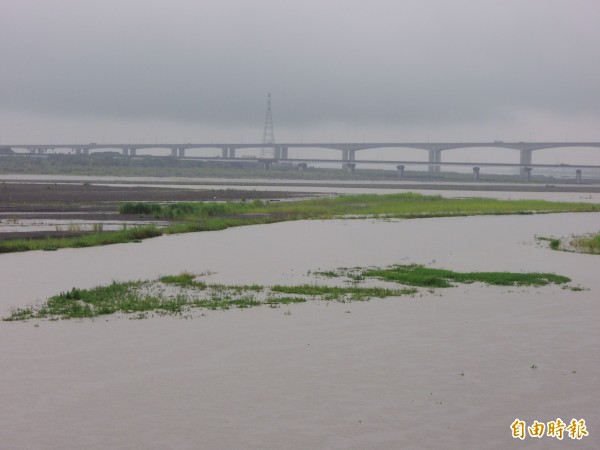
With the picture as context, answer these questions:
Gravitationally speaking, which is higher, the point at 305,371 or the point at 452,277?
the point at 452,277

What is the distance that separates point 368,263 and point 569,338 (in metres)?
11.0

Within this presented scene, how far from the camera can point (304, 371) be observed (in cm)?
1303

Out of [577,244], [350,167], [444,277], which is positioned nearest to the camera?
[444,277]

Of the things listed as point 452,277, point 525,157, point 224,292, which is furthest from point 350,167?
point 224,292

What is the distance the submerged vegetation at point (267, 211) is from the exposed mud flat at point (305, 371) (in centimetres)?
728

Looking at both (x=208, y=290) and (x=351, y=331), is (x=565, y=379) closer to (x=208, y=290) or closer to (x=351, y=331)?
(x=351, y=331)

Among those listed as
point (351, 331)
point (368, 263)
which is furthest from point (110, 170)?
point (351, 331)

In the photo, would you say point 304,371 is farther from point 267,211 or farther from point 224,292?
point 267,211

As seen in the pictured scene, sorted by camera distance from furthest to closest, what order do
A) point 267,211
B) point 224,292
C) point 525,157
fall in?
point 525,157 → point 267,211 → point 224,292

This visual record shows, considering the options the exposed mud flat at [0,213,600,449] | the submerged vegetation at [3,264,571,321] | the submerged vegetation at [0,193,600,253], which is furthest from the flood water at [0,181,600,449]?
the submerged vegetation at [0,193,600,253]

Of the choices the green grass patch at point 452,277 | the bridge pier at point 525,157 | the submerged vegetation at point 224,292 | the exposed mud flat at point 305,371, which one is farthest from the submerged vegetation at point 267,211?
the bridge pier at point 525,157

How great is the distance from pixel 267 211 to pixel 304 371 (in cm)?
3657

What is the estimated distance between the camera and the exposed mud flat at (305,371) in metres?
10.2

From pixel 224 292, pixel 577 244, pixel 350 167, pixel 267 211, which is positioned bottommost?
pixel 267 211
